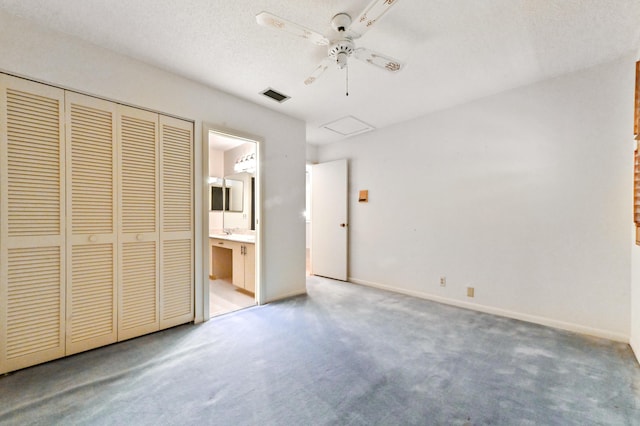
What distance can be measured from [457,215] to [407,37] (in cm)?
215

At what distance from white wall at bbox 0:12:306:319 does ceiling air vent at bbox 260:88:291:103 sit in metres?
0.30

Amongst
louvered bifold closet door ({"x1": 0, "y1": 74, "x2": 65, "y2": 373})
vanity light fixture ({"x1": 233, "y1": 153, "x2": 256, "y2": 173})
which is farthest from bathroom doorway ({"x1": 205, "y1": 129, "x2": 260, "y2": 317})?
louvered bifold closet door ({"x1": 0, "y1": 74, "x2": 65, "y2": 373})

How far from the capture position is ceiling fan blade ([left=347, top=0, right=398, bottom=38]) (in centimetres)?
146

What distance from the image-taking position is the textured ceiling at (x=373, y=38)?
5.78ft

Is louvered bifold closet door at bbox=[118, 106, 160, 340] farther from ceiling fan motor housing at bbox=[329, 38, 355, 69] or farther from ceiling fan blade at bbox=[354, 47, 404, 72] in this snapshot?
ceiling fan blade at bbox=[354, 47, 404, 72]

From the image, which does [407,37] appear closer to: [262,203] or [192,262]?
[262,203]

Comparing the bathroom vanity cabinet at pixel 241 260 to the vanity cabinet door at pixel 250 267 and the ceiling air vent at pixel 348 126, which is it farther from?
the ceiling air vent at pixel 348 126

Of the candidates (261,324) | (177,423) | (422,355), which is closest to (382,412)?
(422,355)

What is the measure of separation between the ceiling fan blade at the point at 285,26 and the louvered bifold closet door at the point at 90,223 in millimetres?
1581

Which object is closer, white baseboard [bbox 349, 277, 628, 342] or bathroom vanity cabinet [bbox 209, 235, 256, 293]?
white baseboard [bbox 349, 277, 628, 342]

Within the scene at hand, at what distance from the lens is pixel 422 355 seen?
210 cm

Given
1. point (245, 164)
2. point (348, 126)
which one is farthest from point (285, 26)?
point (245, 164)

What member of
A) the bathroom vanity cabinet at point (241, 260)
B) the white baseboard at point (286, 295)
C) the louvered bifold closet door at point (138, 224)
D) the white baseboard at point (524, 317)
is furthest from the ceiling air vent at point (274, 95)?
the white baseboard at point (524, 317)

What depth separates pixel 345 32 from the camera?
1.82 metres
